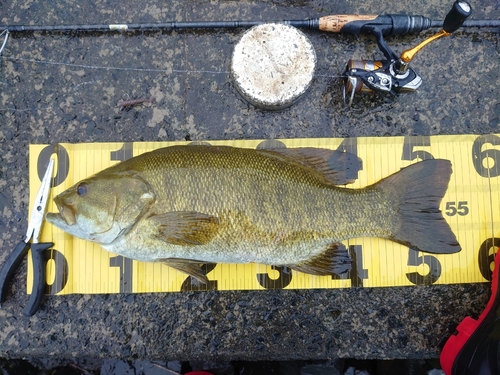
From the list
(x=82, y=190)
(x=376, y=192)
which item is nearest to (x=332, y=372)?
(x=376, y=192)

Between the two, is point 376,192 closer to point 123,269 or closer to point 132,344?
point 123,269

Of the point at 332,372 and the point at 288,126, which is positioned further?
the point at 332,372

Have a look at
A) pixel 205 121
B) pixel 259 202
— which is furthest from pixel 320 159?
pixel 205 121

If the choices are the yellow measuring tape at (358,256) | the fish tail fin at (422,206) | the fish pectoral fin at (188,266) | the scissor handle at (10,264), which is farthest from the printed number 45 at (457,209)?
the scissor handle at (10,264)

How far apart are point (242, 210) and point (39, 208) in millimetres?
1476

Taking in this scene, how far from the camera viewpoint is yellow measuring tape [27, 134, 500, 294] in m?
2.54

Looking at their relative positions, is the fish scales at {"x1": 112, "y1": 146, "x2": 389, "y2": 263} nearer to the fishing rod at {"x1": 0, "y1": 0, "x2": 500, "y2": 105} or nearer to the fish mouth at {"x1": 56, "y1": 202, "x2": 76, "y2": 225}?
the fish mouth at {"x1": 56, "y1": 202, "x2": 76, "y2": 225}

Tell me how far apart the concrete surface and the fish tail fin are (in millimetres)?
457

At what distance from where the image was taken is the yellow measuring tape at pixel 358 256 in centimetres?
254

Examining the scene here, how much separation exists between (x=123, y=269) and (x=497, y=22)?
3217 millimetres

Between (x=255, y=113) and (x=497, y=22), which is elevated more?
(x=497, y=22)

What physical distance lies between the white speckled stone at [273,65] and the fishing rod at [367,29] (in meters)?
0.20

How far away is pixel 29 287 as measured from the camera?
2.53m

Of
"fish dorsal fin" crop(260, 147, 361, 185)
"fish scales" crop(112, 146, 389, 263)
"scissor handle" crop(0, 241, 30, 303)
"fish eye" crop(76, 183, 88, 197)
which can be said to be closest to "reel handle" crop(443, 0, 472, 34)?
"fish dorsal fin" crop(260, 147, 361, 185)
